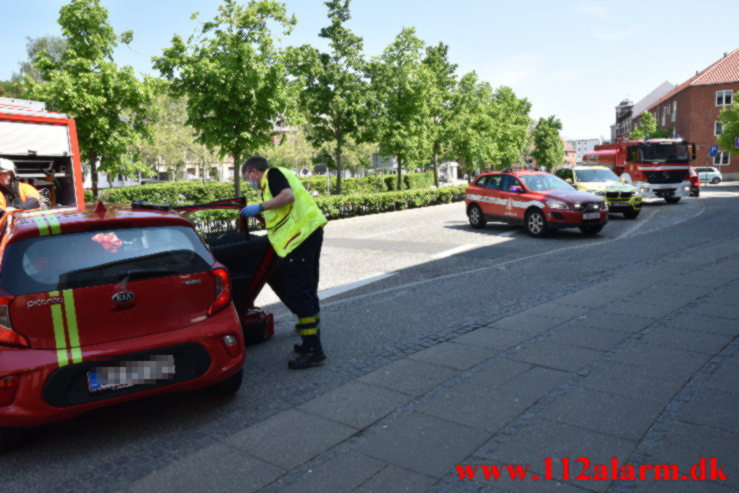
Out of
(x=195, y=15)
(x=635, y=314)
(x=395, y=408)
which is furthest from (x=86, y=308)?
(x=195, y=15)

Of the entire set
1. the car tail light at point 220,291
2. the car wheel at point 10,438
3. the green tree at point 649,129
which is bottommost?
the car wheel at point 10,438

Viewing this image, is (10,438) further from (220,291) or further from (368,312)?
(368,312)

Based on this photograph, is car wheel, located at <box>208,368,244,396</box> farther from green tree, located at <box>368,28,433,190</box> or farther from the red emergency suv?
green tree, located at <box>368,28,433,190</box>

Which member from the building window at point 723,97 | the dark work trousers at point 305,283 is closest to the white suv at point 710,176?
the building window at point 723,97

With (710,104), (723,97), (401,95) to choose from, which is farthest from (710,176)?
(401,95)

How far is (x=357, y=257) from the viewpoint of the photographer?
36.2 ft

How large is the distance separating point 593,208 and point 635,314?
7.69 meters

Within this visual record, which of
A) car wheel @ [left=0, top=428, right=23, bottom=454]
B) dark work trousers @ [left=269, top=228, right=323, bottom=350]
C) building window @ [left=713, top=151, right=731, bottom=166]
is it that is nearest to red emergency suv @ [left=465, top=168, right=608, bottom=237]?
dark work trousers @ [left=269, top=228, right=323, bottom=350]

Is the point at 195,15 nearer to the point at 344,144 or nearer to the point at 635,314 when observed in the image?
the point at 344,144

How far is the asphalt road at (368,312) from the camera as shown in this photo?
3252mm

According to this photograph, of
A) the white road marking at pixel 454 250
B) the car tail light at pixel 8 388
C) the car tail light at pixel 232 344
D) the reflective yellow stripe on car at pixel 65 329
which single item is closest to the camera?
the car tail light at pixel 8 388

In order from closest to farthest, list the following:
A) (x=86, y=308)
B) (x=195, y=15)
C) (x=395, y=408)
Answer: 1. (x=86, y=308)
2. (x=395, y=408)
3. (x=195, y=15)

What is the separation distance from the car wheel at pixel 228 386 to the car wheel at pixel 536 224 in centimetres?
1053

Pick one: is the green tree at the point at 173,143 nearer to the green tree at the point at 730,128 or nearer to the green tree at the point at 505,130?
the green tree at the point at 505,130
